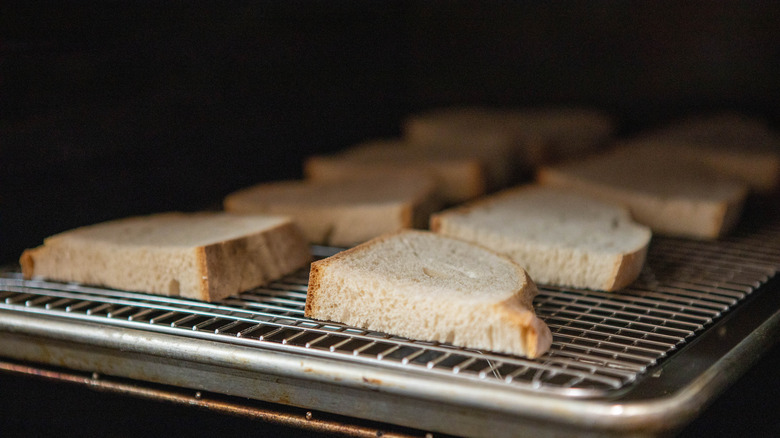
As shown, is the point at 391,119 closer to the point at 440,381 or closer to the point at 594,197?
the point at 594,197

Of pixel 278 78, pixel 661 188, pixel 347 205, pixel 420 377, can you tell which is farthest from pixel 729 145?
pixel 420 377

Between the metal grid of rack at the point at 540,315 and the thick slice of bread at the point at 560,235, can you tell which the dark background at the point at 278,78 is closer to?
the metal grid of rack at the point at 540,315

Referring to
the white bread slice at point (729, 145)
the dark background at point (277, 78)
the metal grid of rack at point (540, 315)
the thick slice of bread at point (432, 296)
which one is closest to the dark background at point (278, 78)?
the dark background at point (277, 78)

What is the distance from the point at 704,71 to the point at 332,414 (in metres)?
1.91

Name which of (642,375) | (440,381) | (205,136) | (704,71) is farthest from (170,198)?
(704,71)

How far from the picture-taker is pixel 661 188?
2041 mm

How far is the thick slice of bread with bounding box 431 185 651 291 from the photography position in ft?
4.99

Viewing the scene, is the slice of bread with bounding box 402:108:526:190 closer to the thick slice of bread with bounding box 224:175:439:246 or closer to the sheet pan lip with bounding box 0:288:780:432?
the thick slice of bread with bounding box 224:175:439:246

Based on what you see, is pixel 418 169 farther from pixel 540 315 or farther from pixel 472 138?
pixel 540 315

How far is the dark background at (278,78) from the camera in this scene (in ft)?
5.57

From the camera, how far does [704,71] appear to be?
8.41ft

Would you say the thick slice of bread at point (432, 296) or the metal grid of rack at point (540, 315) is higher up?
the thick slice of bread at point (432, 296)

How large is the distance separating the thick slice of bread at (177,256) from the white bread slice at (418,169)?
607 millimetres

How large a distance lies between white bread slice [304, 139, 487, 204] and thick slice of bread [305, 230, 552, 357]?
2.37ft
